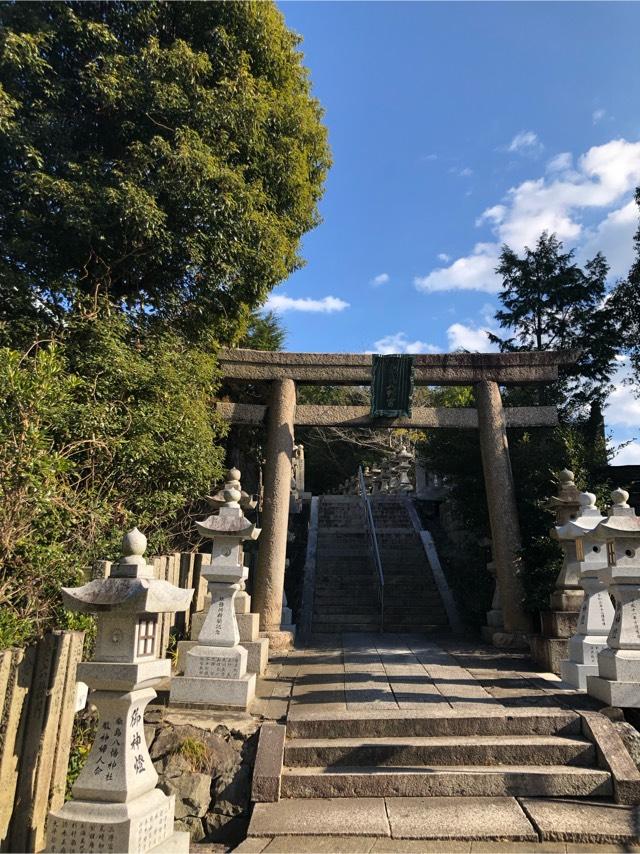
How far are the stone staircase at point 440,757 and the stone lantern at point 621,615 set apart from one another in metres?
0.60

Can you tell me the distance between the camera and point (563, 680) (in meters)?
6.07

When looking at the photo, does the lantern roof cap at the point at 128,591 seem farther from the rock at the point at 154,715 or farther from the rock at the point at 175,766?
the rock at the point at 154,715

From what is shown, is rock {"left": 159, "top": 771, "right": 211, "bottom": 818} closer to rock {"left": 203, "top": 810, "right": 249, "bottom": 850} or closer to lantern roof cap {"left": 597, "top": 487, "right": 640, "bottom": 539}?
rock {"left": 203, "top": 810, "right": 249, "bottom": 850}

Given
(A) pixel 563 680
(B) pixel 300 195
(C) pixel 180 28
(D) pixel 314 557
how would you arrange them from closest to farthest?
(A) pixel 563 680, (C) pixel 180 28, (B) pixel 300 195, (D) pixel 314 557

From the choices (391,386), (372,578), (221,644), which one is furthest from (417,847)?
(372,578)

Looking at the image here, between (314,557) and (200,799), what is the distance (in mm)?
9259

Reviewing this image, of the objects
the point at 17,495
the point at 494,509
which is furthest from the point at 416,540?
Answer: the point at 17,495

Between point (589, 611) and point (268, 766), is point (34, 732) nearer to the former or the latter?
point (268, 766)

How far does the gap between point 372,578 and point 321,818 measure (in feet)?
28.2

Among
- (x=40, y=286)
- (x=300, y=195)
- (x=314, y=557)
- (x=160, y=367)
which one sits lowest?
(x=314, y=557)

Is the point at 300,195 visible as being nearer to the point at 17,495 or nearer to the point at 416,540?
the point at 17,495

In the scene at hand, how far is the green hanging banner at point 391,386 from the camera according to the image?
938 cm

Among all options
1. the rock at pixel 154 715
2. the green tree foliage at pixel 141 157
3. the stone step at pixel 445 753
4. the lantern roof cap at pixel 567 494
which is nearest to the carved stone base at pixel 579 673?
the stone step at pixel 445 753

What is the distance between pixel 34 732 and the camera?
3217 mm
